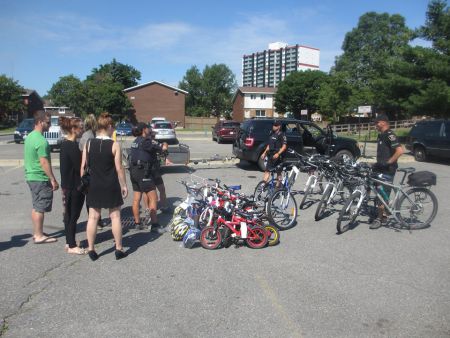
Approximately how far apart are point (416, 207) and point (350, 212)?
3.75 ft

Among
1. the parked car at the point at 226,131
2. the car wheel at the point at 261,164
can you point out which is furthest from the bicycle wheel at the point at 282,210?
the parked car at the point at 226,131

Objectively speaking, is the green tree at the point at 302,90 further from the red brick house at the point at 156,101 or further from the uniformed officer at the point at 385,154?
the uniformed officer at the point at 385,154

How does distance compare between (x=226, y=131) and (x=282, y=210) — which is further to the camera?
(x=226, y=131)

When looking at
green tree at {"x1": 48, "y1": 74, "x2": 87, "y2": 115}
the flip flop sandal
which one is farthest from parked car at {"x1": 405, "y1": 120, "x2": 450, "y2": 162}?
green tree at {"x1": 48, "y1": 74, "x2": 87, "y2": 115}

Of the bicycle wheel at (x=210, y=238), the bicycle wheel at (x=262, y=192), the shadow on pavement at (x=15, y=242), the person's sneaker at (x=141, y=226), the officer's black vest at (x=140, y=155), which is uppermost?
the officer's black vest at (x=140, y=155)

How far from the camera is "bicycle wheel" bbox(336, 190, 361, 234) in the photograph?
21.1 ft

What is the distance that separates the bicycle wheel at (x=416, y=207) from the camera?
262 inches

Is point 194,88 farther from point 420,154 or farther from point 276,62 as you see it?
point 420,154

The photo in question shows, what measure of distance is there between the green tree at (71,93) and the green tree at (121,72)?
69.4 feet

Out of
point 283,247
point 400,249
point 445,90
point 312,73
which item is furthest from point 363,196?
point 312,73

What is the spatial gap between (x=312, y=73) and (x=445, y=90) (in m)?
44.7

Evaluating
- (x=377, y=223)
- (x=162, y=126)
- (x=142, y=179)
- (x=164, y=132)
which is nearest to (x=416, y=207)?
(x=377, y=223)

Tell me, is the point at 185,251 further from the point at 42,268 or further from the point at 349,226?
the point at 349,226

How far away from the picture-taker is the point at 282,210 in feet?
21.9
